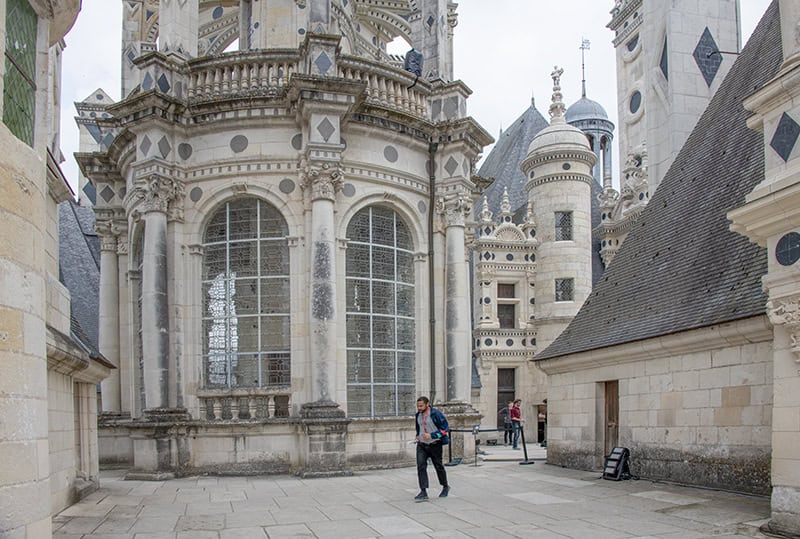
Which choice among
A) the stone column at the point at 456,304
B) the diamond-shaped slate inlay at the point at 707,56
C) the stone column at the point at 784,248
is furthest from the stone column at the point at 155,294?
the diamond-shaped slate inlay at the point at 707,56

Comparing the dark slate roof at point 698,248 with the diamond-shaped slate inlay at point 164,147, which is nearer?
the dark slate roof at point 698,248

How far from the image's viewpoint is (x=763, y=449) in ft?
32.5

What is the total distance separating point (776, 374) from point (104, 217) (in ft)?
48.0

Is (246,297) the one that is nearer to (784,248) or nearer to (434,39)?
(434,39)

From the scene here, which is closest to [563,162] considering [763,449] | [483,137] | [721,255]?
[483,137]

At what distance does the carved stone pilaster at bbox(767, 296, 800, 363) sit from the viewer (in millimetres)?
7836

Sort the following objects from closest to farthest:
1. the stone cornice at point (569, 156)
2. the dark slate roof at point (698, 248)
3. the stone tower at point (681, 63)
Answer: the dark slate roof at point (698, 248), the stone tower at point (681, 63), the stone cornice at point (569, 156)

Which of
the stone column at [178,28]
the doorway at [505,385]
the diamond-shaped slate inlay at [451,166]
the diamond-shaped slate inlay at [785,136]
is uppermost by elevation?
the stone column at [178,28]

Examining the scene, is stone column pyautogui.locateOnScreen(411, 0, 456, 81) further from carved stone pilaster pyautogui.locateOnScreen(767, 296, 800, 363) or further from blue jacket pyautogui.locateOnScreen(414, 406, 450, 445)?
carved stone pilaster pyautogui.locateOnScreen(767, 296, 800, 363)

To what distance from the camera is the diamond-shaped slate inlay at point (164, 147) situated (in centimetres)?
1536

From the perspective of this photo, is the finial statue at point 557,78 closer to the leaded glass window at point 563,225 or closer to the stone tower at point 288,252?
the leaded glass window at point 563,225

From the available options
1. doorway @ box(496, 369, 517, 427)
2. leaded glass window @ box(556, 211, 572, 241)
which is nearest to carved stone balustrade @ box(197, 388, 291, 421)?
doorway @ box(496, 369, 517, 427)

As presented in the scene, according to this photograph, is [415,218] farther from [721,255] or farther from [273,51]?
[721,255]

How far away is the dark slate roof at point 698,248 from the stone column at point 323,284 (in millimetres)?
4257
